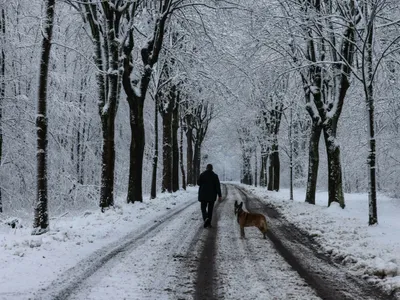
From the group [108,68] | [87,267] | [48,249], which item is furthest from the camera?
[108,68]

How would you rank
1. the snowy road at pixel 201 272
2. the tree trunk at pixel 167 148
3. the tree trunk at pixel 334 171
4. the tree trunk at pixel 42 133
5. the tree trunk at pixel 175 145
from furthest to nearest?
the tree trunk at pixel 175 145
the tree trunk at pixel 167 148
the tree trunk at pixel 334 171
the tree trunk at pixel 42 133
the snowy road at pixel 201 272

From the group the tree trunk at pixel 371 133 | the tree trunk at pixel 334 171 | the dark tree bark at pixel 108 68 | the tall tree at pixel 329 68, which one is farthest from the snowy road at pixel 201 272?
the tall tree at pixel 329 68

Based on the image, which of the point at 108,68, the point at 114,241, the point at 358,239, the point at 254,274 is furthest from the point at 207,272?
the point at 108,68

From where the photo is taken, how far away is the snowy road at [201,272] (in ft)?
17.7

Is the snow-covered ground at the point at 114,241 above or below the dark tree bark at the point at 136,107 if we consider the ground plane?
below

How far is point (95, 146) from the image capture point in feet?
82.3

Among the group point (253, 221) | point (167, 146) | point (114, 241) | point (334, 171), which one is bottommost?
point (114, 241)

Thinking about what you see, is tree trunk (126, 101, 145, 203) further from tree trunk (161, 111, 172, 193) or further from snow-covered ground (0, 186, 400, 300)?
tree trunk (161, 111, 172, 193)

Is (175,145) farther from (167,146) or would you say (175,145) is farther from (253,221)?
(253,221)

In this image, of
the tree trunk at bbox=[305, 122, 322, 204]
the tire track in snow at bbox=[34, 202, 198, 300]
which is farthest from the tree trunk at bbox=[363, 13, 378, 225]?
the tree trunk at bbox=[305, 122, 322, 204]

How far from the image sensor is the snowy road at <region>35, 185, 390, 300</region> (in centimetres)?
538

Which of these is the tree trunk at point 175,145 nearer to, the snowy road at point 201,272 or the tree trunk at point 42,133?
the tree trunk at point 42,133

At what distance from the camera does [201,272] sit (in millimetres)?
6551

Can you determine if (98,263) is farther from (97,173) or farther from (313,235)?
(97,173)
